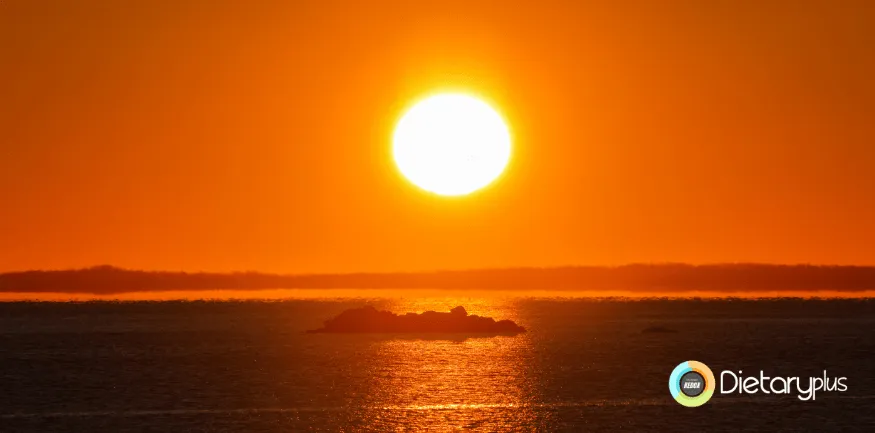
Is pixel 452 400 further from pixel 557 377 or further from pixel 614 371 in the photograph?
pixel 614 371

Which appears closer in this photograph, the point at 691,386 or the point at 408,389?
the point at 691,386

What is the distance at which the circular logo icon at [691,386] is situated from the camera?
91562 millimetres

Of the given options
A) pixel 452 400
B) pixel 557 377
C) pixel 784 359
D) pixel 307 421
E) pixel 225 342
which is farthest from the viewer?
pixel 225 342

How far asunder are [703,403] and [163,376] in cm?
5915

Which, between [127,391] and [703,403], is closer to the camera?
[703,403]

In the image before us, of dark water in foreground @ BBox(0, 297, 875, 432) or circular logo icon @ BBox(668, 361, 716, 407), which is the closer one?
dark water in foreground @ BBox(0, 297, 875, 432)

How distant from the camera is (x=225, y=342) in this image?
644 feet

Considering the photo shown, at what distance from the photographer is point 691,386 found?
96.7 meters

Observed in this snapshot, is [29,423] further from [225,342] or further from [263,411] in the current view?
[225,342]

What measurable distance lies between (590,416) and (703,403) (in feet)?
35.7

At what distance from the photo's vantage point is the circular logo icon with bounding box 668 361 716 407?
91.6m

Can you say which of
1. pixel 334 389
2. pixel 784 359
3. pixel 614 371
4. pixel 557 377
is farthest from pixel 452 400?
pixel 784 359

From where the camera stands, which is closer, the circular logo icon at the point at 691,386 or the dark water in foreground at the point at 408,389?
the dark water in foreground at the point at 408,389

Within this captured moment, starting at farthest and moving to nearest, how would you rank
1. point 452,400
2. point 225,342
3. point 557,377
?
point 225,342
point 557,377
point 452,400
